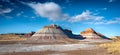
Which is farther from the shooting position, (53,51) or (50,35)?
(50,35)

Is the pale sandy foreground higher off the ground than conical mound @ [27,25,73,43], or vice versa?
conical mound @ [27,25,73,43]

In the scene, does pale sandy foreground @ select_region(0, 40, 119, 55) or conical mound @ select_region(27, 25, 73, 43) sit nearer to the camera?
pale sandy foreground @ select_region(0, 40, 119, 55)

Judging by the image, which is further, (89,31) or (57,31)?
(89,31)

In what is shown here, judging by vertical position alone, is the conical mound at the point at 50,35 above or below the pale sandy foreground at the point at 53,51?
above

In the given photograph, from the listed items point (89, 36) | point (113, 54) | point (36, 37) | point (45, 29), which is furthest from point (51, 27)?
point (113, 54)

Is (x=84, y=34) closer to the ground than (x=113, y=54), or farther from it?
farther from it

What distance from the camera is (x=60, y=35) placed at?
118250 mm

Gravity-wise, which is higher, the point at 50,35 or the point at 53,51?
the point at 50,35

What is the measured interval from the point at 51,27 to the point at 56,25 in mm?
6862

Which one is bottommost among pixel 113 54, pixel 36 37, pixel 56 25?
pixel 113 54

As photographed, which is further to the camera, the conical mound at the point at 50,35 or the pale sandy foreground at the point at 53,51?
the conical mound at the point at 50,35

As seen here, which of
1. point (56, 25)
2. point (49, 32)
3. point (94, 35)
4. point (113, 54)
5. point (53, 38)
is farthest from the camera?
point (94, 35)

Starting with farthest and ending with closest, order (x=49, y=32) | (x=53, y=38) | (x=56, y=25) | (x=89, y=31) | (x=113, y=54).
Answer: (x=89, y=31), (x=56, y=25), (x=49, y=32), (x=53, y=38), (x=113, y=54)

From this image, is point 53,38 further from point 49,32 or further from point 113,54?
point 113,54
